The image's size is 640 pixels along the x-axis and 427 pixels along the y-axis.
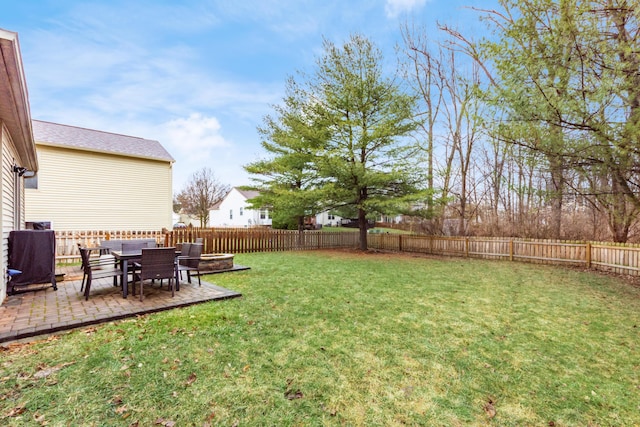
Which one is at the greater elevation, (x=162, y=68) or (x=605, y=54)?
(x=162, y=68)

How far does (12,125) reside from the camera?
191 inches

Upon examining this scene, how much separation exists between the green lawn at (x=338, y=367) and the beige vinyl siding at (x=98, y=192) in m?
12.6

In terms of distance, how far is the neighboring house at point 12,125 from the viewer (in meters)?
2.71

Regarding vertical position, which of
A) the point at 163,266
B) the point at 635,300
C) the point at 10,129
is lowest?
the point at 635,300

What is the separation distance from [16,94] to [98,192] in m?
12.3

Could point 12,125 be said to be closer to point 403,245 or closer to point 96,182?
point 96,182

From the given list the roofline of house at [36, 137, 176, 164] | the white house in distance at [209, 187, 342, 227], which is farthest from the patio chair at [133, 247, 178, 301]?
the white house in distance at [209, 187, 342, 227]

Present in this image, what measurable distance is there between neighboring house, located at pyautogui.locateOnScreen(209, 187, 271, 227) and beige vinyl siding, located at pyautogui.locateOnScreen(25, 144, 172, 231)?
1780 cm

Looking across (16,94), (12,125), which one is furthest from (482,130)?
A: (12,125)

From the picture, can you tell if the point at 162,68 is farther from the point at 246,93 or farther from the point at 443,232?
the point at 443,232

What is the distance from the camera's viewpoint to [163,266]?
506 cm

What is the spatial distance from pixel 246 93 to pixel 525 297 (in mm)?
15949

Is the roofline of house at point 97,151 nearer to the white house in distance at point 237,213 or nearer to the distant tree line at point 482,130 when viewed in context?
the distant tree line at point 482,130

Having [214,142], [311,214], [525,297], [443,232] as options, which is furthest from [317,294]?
[214,142]
